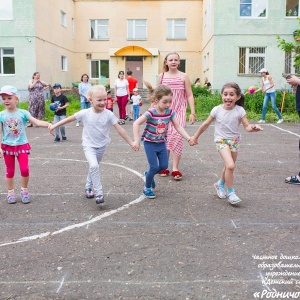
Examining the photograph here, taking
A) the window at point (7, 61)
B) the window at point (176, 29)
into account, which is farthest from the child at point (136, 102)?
the window at point (176, 29)

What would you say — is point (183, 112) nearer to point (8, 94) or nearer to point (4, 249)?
point (8, 94)

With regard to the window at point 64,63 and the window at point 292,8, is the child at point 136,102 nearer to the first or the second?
the window at point 292,8

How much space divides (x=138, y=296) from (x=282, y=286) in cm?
106

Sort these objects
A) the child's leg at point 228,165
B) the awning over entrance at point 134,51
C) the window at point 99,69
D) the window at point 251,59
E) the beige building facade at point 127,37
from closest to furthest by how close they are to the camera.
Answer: the child's leg at point 228,165
the window at point 251,59
the awning over entrance at point 134,51
the beige building facade at point 127,37
the window at point 99,69

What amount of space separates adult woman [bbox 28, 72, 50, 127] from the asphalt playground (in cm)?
742

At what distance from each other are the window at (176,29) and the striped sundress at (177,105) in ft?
93.7

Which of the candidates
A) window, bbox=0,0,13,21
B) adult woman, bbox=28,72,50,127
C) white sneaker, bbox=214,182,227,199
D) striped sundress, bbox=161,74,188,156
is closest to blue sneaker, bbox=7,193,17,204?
striped sundress, bbox=161,74,188,156

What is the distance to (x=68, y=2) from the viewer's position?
104 feet

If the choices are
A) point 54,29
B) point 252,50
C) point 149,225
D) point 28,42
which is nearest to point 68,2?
point 54,29

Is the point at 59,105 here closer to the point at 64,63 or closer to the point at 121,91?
the point at 121,91

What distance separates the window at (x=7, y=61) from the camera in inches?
961

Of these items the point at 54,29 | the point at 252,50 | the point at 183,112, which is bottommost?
the point at 183,112

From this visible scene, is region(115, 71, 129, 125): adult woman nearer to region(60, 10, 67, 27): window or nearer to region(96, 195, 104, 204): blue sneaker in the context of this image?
region(96, 195, 104, 204): blue sneaker

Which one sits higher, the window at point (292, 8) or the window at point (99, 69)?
the window at point (292, 8)
